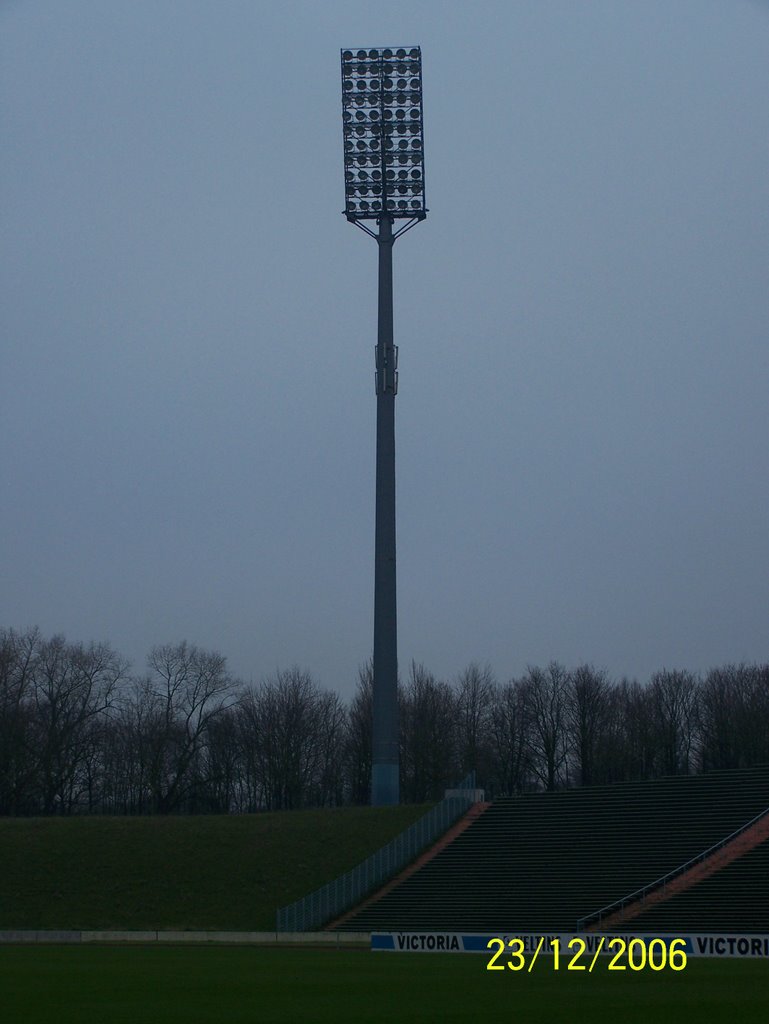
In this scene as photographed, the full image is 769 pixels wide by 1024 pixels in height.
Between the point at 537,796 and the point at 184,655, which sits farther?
the point at 184,655

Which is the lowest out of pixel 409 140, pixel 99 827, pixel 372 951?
pixel 372 951

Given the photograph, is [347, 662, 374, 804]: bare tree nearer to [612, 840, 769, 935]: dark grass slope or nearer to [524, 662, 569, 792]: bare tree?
[524, 662, 569, 792]: bare tree

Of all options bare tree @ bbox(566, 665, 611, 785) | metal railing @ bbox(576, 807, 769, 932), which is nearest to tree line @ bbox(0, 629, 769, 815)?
bare tree @ bbox(566, 665, 611, 785)

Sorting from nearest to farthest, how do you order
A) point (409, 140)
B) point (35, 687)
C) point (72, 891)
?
1. point (72, 891)
2. point (409, 140)
3. point (35, 687)

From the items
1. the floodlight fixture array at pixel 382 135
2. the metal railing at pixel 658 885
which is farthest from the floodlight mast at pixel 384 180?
the metal railing at pixel 658 885

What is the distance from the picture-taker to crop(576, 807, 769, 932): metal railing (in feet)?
131

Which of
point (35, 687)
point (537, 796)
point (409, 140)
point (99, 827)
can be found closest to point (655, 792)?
point (537, 796)

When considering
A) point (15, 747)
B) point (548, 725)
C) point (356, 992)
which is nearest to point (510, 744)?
point (548, 725)

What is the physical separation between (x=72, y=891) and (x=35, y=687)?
3696 cm

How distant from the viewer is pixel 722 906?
3941 cm

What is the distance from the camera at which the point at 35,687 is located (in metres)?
85.1

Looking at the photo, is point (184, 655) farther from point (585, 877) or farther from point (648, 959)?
point (648, 959)
